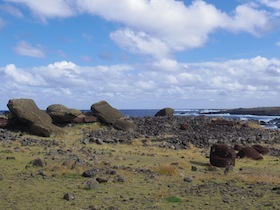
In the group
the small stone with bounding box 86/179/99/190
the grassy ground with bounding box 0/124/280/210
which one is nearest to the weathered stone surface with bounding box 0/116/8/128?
the grassy ground with bounding box 0/124/280/210

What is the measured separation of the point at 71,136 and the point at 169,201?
767 inches

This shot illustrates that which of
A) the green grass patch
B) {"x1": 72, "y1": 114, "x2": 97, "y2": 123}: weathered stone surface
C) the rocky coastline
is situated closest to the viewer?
the green grass patch

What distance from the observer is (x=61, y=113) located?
3281cm

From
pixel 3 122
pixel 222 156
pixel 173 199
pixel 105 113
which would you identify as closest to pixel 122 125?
pixel 105 113

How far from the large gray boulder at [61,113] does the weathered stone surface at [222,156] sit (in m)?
16.1

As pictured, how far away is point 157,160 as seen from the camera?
20625 mm

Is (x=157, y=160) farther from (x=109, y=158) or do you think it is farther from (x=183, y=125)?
(x=183, y=125)

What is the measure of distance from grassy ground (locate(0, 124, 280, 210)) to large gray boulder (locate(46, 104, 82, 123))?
11.7m

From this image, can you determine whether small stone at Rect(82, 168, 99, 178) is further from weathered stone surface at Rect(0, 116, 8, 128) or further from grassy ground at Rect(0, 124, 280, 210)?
weathered stone surface at Rect(0, 116, 8, 128)

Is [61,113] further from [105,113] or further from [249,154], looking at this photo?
[249,154]

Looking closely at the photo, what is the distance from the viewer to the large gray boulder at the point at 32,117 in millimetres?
27688

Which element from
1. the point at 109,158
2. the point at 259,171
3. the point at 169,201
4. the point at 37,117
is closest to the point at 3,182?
the point at 169,201

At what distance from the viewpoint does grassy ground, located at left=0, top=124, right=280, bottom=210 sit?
10633 mm

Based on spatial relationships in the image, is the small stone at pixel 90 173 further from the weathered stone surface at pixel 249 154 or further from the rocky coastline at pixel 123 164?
the weathered stone surface at pixel 249 154
